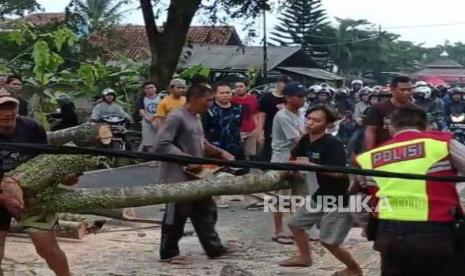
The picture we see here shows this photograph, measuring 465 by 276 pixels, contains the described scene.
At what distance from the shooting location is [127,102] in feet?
64.2

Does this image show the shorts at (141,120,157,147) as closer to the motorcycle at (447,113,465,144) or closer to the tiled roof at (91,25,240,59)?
the motorcycle at (447,113,465,144)

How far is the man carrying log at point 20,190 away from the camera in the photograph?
5098mm

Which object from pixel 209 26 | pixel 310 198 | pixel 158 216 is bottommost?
pixel 158 216

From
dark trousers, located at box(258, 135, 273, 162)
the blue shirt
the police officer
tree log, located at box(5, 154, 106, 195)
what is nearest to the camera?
the police officer

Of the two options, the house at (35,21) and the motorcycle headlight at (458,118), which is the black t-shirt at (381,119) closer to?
the motorcycle headlight at (458,118)

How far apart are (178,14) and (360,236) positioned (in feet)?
38.8

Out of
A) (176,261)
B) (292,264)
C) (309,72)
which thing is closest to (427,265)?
(292,264)

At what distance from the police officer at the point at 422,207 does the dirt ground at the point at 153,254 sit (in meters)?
2.90

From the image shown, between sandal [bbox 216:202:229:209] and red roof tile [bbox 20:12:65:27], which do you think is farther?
red roof tile [bbox 20:12:65:27]

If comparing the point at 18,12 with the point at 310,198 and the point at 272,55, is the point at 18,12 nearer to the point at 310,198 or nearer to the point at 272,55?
the point at 272,55

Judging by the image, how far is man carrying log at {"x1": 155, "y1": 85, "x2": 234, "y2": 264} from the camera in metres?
7.20

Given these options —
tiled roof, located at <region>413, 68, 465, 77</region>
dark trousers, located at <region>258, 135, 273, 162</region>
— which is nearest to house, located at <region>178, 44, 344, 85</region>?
dark trousers, located at <region>258, 135, 273, 162</region>

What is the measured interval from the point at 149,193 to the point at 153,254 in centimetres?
230

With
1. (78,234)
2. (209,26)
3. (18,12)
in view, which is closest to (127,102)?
(209,26)
